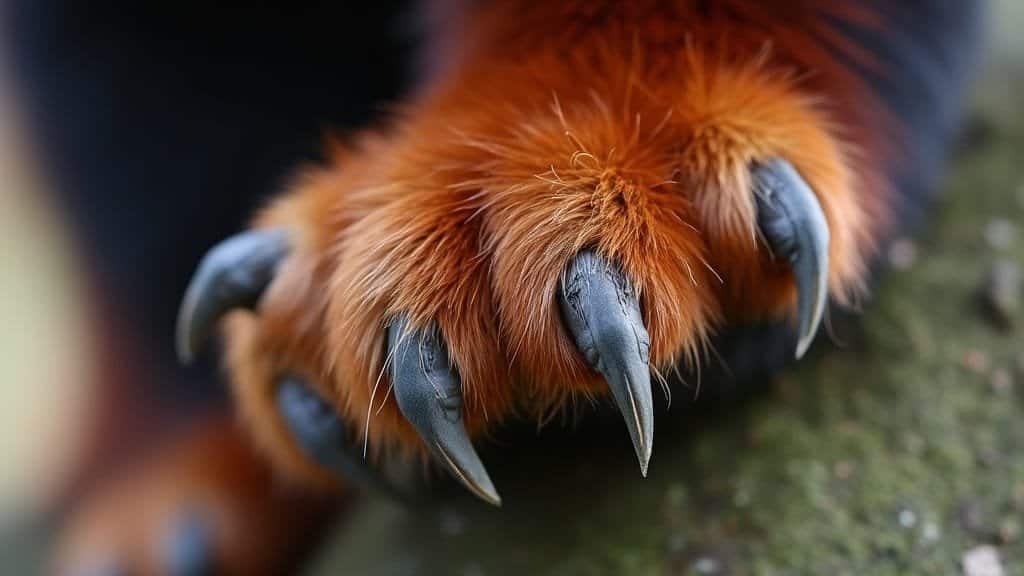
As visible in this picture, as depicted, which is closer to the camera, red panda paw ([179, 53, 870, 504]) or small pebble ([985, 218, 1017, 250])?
red panda paw ([179, 53, 870, 504])

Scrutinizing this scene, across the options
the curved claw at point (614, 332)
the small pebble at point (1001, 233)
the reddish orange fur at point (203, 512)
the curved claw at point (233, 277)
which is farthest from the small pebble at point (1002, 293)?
the reddish orange fur at point (203, 512)

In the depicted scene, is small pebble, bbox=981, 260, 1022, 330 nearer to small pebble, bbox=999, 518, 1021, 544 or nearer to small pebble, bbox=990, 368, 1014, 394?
small pebble, bbox=990, 368, 1014, 394

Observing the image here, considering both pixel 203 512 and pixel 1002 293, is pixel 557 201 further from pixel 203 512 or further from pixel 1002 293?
pixel 203 512

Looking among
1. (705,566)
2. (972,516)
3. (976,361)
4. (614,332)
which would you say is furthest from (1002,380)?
(614,332)

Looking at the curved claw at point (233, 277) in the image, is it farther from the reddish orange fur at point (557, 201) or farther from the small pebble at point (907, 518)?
the small pebble at point (907, 518)

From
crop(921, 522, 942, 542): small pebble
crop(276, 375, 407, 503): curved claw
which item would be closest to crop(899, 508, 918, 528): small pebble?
crop(921, 522, 942, 542): small pebble

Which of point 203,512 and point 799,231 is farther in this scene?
point 203,512
